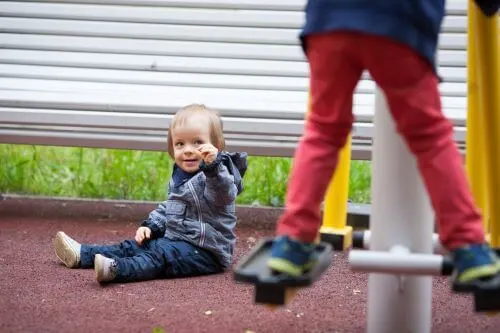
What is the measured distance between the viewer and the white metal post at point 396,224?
2.76m

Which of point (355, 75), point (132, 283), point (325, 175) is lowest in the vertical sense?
point (132, 283)

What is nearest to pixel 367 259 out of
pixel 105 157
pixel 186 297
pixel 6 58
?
pixel 186 297

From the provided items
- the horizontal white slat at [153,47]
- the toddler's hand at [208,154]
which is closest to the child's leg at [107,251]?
the toddler's hand at [208,154]

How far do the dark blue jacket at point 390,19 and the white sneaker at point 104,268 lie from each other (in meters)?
1.49

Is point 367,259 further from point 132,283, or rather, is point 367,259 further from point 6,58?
point 6,58

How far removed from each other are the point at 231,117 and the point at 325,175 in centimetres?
A: 224

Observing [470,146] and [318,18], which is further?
[470,146]

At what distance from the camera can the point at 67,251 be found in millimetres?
3951

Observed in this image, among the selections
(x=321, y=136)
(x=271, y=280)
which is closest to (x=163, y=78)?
(x=321, y=136)

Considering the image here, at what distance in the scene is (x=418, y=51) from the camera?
2434 millimetres

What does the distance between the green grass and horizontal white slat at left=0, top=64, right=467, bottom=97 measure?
868 mm

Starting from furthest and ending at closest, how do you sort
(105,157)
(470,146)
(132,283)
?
(105,157), (132,283), (470,146)

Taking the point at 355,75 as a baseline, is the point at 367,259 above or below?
below

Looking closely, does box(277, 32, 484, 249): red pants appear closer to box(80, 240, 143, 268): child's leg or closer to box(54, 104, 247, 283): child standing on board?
box(54, 104, 247, 283): child standing on board
